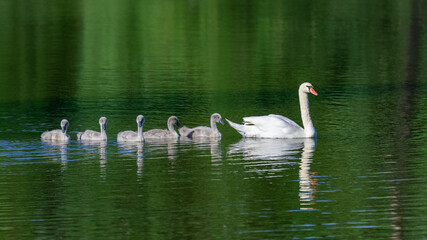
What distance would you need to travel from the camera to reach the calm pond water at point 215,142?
16.8m

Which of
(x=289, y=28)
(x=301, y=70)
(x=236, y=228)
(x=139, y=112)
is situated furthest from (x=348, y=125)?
(x=289, y=28)

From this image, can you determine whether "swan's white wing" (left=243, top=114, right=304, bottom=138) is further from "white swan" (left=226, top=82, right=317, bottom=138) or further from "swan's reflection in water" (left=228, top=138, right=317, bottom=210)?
"swan's reflection in water" (left=228, top=138, right=317, bottom=210)

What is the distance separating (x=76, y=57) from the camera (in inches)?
1828

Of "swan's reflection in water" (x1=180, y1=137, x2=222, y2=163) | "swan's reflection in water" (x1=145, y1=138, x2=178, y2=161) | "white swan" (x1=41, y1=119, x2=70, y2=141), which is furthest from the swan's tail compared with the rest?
"white swan" (x1=41, y1=119, x2=70, y2=141)

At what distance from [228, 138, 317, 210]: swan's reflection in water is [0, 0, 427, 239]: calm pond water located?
4cm

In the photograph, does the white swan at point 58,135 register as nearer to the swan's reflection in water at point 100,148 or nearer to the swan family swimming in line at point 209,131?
the swan family swimming in line at point 209,131

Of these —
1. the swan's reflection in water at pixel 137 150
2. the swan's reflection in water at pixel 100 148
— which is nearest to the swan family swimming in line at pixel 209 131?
the swan's reflection in water at pixel 100 148

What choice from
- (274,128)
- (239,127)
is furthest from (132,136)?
(274,128)

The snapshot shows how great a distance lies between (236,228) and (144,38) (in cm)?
4032

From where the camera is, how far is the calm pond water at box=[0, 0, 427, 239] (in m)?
16.8

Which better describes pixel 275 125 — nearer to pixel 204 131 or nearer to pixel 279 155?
pixel 204 131

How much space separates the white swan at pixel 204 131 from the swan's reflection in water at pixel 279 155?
63 centimetres

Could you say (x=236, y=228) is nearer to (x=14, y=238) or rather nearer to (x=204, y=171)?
(x=14, y=238)

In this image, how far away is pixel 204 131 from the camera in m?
25.0
